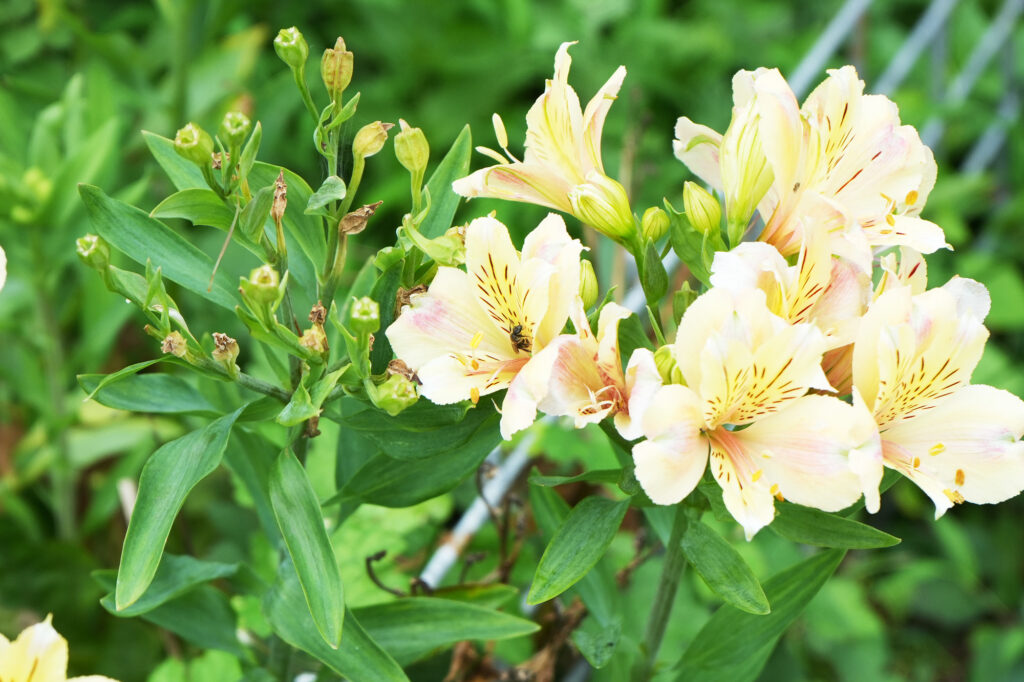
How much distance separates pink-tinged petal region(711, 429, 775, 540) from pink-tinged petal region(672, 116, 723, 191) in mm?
201

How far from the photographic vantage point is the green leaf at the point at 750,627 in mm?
701

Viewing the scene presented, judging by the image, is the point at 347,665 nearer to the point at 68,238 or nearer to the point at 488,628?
the point at 488,628

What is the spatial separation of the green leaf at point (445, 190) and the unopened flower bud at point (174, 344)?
0.19 meters

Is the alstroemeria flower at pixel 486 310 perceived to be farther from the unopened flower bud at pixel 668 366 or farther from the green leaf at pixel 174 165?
the green leaf at pixel 174 165

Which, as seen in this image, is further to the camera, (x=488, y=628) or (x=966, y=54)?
(x=966, y=54)

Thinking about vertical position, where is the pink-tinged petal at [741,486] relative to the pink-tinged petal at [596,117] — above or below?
below

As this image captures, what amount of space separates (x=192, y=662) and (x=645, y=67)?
1424 millimetres

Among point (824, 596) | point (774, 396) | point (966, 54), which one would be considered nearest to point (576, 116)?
point (774, 396)

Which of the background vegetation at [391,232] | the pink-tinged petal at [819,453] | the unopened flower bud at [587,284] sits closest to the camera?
the pink-tinged petal at [819,453]

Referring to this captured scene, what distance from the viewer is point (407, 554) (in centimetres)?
107

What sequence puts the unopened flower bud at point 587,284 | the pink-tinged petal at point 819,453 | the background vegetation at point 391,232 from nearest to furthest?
the pink-tinged petal at point 819,453 < the unopened flower bud at point 587,284 < the background vegetation at point 391,232

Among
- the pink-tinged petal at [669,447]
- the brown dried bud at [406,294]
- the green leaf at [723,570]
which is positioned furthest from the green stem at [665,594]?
the brown dried bud at [406,294]

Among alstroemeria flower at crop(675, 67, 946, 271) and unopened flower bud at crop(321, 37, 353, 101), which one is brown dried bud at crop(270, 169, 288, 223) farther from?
alstroemeria flower at crop(675, 67, 946, 271)

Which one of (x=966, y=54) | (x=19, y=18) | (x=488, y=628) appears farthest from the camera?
(x=966, y=54)
